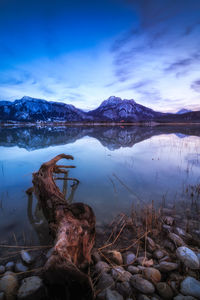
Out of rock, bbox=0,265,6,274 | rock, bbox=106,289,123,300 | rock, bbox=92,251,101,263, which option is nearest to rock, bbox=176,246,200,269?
rock, bbox=106,289,123,300

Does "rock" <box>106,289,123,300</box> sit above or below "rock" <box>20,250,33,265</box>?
above

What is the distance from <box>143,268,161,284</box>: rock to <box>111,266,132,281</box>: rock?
30 cm

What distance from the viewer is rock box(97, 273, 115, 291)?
2541 millimetres

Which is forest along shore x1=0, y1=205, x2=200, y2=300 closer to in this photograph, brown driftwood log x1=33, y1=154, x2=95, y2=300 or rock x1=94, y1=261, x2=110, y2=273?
rock x1=94, y1=261, x2=110, y2=273

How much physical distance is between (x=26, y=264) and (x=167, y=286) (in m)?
2.76

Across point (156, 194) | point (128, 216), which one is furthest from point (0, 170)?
point (156, 194)

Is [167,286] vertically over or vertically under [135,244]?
over

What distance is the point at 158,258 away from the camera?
126 inches

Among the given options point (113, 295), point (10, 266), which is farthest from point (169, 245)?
point (10, 266)

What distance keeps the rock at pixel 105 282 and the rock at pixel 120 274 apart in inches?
4.0

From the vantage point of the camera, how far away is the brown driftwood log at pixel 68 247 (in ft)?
7.01

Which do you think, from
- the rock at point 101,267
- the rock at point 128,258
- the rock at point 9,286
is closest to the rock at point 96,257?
the rock at point 101,267

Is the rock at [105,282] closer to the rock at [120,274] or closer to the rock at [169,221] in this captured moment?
the rock at [120,274]

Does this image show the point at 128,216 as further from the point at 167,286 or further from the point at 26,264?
the point at 26,264
